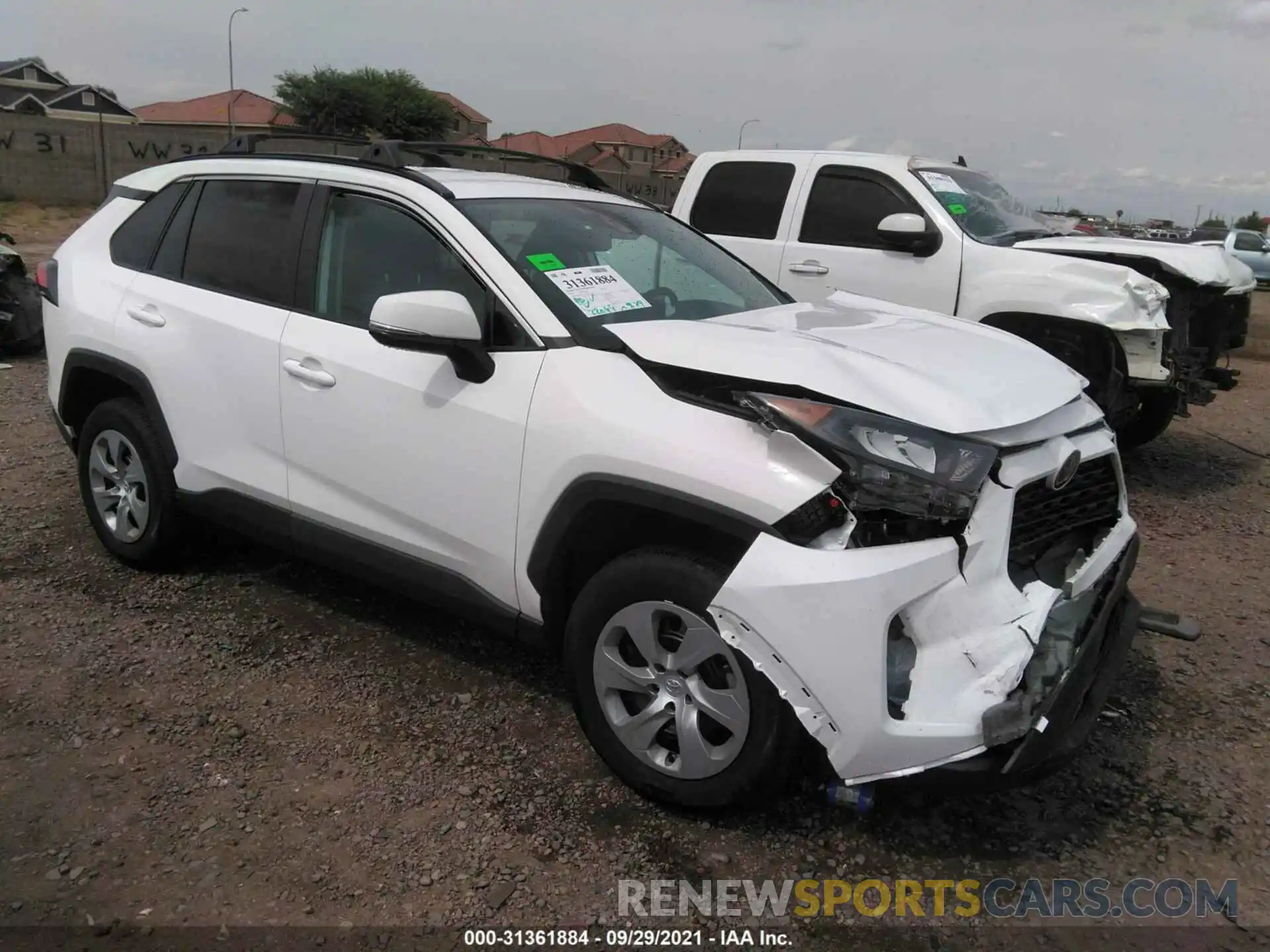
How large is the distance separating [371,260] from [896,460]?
1.99 meters

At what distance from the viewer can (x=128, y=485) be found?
4090 mm

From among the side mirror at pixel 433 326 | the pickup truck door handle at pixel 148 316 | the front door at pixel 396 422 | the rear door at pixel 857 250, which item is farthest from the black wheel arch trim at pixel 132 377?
the rear door at pixel 857 250

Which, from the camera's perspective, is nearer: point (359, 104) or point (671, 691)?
point (671, 691)

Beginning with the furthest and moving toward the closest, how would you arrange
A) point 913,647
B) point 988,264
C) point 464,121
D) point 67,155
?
1. point 464,121
2. point 67,155
3. point 988,264
4. point 913,647

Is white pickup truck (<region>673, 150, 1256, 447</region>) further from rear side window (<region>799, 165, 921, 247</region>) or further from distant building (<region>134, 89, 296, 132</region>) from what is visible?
distant building (<region>134, 89, 296, 132</region>)

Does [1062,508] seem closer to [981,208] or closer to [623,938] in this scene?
[623,938]

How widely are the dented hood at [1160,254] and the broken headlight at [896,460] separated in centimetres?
413

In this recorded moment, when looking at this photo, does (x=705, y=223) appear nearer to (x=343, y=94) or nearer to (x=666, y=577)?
(x=666, y=577)

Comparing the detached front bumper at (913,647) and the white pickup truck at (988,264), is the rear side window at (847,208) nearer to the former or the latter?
the white pickup truck at (988,264)

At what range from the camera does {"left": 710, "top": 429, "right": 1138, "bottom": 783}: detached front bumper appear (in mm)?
2189

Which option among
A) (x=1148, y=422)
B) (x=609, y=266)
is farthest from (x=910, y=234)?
(x=609, y=266)

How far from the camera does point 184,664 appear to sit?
3.50 metres

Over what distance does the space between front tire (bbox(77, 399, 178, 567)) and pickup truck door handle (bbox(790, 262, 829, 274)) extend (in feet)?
13.6

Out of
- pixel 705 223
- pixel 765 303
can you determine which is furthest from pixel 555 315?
pixel 705 223
